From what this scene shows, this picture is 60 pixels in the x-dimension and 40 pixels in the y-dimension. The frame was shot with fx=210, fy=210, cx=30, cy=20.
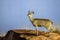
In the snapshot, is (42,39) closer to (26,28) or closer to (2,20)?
(26,28)

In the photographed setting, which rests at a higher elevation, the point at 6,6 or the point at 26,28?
Result: the point at 6,6

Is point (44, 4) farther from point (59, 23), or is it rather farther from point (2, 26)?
point (2, 26)

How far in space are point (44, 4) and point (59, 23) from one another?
0.41 m

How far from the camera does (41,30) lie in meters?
3.32

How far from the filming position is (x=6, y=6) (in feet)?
11.1

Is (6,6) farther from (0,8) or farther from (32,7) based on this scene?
(32,7)

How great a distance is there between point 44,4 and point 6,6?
622mm

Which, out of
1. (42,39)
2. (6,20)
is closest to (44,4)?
(6,20)

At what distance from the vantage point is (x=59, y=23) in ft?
11.5

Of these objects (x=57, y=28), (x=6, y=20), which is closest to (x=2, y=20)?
(x=6, y=20)

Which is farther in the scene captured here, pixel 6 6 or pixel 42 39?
pixel 6 6

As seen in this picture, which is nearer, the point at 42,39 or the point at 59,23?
the point at 42,39

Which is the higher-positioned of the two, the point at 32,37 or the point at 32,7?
the point at 32,7

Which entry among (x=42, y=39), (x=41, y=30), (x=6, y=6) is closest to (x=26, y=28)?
(x=41, y=30)
